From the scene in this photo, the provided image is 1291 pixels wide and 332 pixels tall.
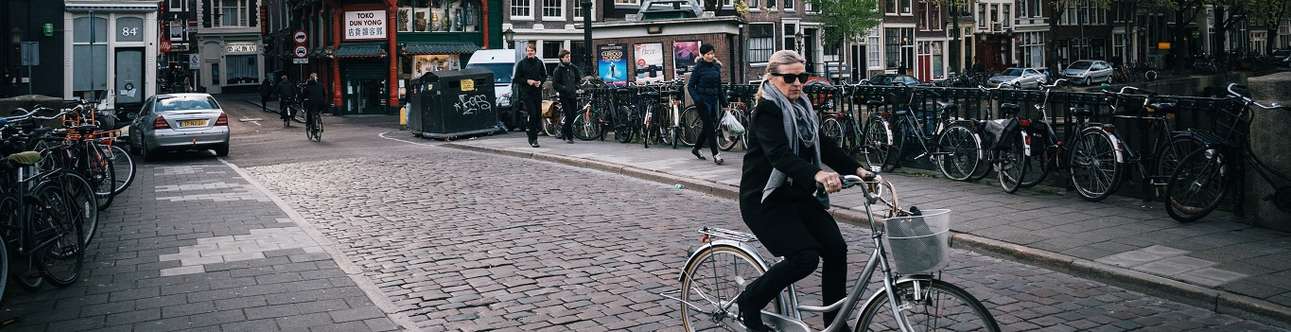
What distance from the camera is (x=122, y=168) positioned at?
42.9 feet

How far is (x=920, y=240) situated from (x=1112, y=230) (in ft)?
18.0

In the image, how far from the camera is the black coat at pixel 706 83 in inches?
598

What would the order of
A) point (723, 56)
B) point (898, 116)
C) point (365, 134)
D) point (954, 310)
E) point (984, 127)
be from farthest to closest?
point (723, 56)
point (365, 134)
point (898, 116)
point (984, 127)
point (954, 310)

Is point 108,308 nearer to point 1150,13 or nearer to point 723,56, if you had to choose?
point 723,56

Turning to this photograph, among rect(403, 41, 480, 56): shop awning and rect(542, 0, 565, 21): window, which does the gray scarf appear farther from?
rect(542, 0, 565, 21): window

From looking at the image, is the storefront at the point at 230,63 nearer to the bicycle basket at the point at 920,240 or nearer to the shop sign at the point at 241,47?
the shop sign at the point at 241,47

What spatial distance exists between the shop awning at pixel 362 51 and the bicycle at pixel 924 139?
34.3 meters

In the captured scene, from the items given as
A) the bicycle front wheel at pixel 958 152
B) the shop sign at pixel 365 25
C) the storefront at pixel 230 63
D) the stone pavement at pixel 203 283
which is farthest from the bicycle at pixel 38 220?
Answer: the storefront at pixel 230 63

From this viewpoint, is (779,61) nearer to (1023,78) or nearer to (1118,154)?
(1118,154)

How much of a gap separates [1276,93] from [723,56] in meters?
25.3

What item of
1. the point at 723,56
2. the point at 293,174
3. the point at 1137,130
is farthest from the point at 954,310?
the point at 723,56

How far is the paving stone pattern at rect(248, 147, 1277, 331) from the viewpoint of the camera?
630cm

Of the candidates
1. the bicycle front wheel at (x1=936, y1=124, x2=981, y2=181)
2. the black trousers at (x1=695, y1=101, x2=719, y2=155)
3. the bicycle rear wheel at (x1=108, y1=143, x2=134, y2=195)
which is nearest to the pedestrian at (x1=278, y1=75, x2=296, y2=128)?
the bicycle rear wheel at (x1=108, y1=143, x2=134, y2=195)

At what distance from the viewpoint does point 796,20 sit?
56438 millimetres
